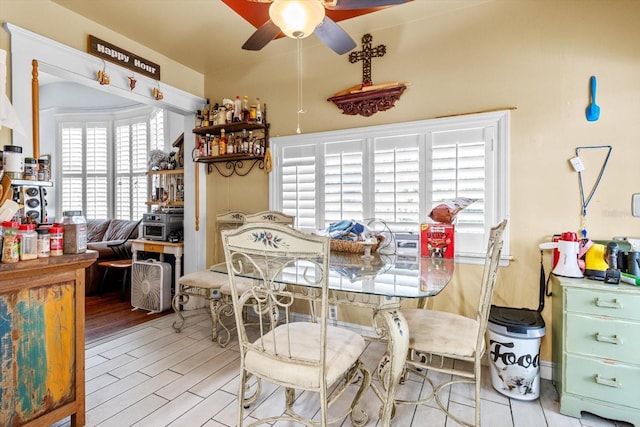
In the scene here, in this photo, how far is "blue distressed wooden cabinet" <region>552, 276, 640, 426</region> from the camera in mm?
1715

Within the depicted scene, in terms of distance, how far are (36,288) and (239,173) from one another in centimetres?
221

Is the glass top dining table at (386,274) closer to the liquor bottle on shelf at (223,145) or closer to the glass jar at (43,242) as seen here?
the glass jar at (43,242)

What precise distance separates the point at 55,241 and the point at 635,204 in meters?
3.35

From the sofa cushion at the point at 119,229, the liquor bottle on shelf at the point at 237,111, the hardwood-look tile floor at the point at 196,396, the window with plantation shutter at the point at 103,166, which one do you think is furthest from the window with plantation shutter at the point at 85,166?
the hardwood-look tile floor at the point at 196,396

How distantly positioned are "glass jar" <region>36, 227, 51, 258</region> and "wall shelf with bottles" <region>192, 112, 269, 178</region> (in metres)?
1.87

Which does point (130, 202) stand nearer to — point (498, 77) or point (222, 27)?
point (222, 27)

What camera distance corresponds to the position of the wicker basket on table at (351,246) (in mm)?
2378

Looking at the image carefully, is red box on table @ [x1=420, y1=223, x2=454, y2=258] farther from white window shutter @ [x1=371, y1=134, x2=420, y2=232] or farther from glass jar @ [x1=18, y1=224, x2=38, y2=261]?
glass jar @ [x1=18, y1=224, x2=38, y2=261]

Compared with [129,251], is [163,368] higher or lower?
lower

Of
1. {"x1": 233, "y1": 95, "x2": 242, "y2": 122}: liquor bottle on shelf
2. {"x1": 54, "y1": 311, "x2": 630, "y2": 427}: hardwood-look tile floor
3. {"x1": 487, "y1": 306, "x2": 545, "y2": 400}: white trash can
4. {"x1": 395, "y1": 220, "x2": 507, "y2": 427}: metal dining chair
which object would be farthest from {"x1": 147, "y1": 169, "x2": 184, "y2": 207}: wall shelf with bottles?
{"x1": 487, "y1": 306, "x2": 545, "y2": 400}: white trash can

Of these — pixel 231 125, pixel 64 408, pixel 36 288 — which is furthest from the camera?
pixel 231 125

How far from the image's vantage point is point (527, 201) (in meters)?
2.28

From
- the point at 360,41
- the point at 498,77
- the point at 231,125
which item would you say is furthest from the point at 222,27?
the point at 498,77

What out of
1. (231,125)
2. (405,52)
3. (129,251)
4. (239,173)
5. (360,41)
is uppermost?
(360,41)
